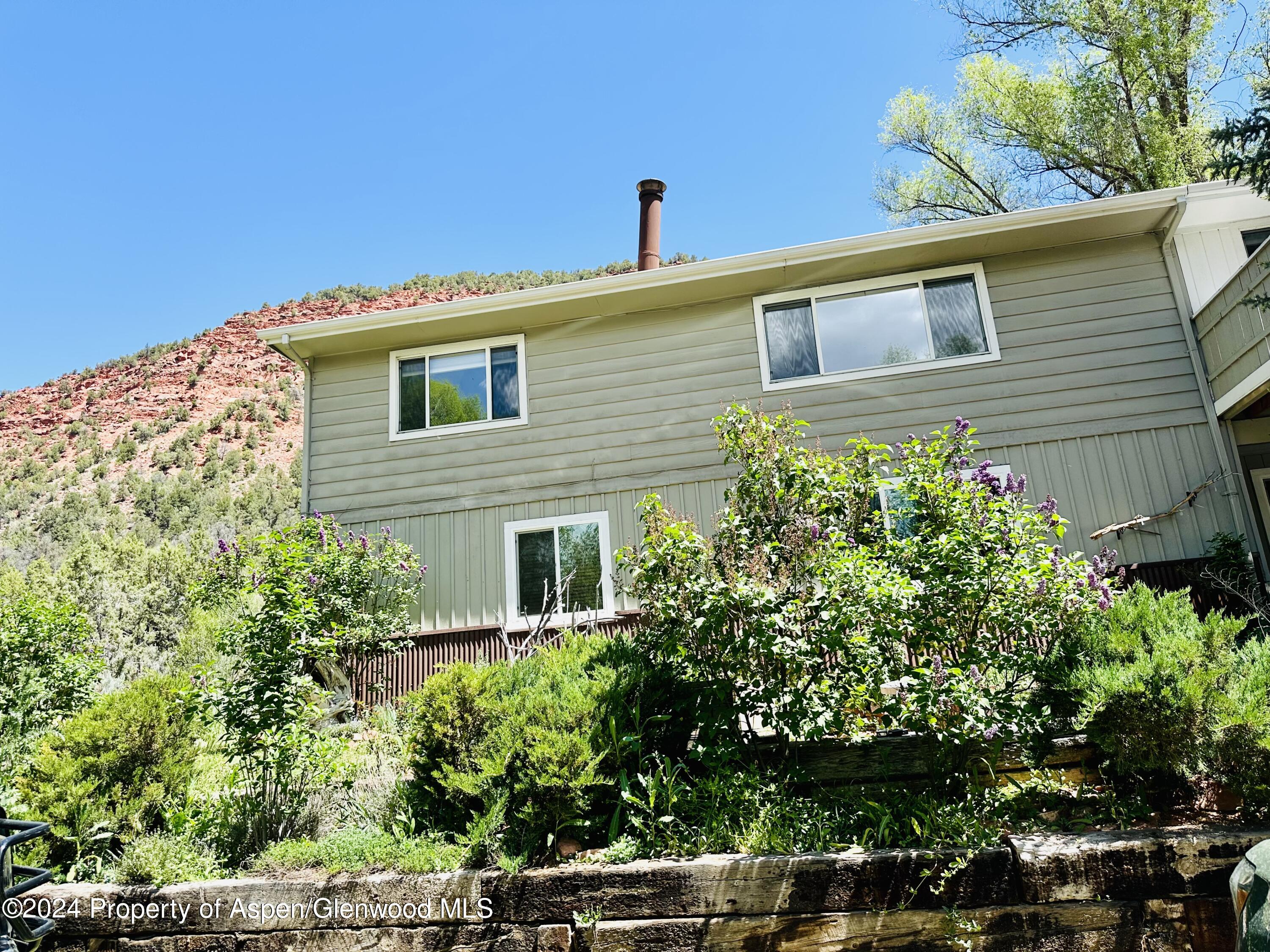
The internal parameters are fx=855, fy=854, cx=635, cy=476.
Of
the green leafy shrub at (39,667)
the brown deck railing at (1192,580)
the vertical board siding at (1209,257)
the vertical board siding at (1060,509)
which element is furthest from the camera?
the vertical board siding at (1209,257)

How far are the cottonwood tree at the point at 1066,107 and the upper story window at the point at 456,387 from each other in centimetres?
1179

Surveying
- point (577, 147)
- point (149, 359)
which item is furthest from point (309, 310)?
point (577, 147)

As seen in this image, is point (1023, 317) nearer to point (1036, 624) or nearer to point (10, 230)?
point (1036, 624)

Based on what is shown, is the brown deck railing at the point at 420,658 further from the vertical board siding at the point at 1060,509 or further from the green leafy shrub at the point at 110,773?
the green leafy shrub at the point at 110,773

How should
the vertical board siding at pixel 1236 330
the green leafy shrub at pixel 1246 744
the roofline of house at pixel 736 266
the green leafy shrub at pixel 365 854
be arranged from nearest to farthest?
the green leafy shrub at pixel 1246 744 → the green leafy shrub at pixel 365 854 → the vertical board siding at pixel 1236 330 → the roofline of house at pixel 736 266

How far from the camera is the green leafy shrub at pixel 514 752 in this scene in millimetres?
4352

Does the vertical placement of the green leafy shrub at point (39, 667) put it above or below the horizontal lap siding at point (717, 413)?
below

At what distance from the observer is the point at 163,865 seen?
4.54 m

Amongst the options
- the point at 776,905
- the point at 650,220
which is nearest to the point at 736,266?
the point at 650,220

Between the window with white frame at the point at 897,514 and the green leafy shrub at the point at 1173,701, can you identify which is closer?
the green leafy shrub at the point at 1173,701

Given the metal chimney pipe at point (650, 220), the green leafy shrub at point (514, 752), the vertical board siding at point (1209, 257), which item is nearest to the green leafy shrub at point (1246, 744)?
the green leafy shrub at point (514, 752)

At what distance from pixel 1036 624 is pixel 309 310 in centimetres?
4811

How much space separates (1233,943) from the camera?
3654 mm

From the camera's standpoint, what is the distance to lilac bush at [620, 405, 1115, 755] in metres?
4.45
